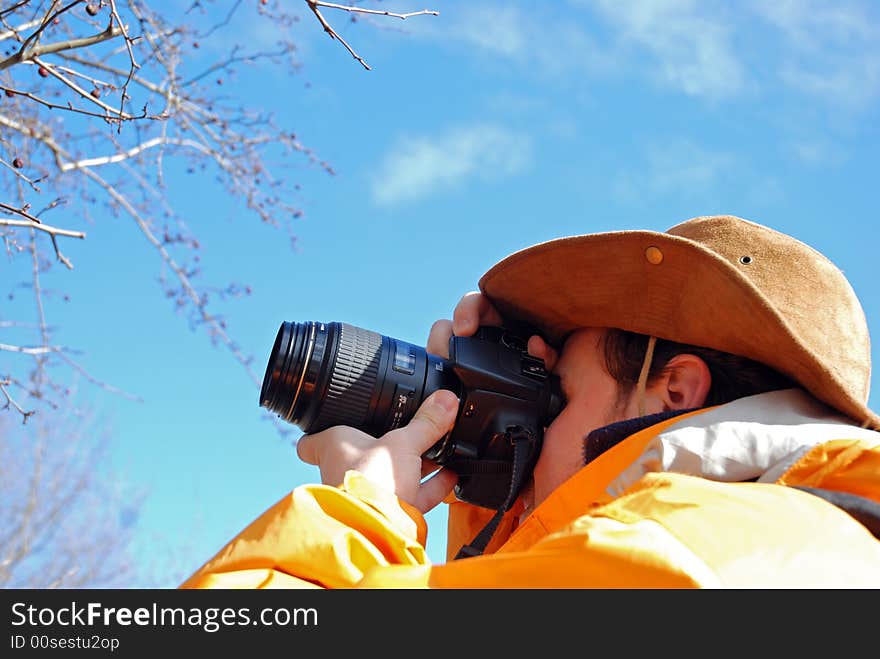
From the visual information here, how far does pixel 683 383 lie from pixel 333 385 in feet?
2.15

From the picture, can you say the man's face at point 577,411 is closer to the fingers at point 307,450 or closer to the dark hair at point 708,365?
the dark hair at point 708,365

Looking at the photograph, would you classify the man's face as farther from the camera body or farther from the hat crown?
the hat crown

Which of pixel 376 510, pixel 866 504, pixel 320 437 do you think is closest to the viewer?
pixel 866 504

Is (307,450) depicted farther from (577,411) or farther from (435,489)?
(577,411)

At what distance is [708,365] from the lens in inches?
63.1

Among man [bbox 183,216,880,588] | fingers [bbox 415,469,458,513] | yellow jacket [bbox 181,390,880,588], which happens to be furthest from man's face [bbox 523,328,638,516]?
yellow jacket [bbox 181,390,880,588]

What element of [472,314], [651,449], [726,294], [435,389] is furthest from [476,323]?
[651,449]

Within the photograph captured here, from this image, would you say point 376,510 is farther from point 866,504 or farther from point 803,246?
point 803,246

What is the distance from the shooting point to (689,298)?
155cm

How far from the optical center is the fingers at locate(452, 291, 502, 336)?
1871mm

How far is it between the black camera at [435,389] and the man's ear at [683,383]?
249mm
